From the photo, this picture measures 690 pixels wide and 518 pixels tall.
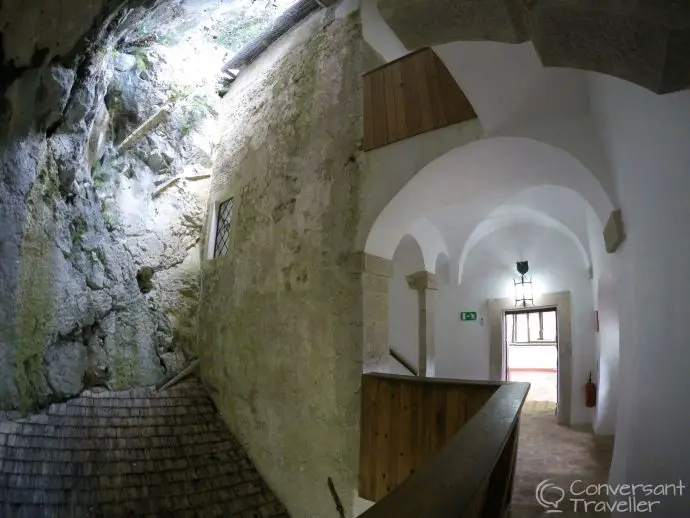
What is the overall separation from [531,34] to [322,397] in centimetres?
383

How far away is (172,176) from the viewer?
266 inches

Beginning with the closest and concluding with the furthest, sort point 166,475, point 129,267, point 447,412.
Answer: point 447,412 → point 166,475 → point 129,267

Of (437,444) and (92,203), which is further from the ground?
(92,203)

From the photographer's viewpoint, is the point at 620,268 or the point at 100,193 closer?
the point at 620,268

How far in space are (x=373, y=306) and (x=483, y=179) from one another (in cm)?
172

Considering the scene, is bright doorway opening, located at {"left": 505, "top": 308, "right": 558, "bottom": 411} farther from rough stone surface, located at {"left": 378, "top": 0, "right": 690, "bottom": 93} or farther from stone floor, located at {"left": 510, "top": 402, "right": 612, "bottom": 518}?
rough stone surface, located at {"left": 378, "top": 0, "right": 690, "bottom": 93}

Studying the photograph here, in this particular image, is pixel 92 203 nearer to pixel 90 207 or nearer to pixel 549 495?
pixel 90 207

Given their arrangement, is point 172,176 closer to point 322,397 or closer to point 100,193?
point 100,193

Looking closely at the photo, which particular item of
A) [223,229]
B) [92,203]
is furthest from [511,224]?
[92,203]

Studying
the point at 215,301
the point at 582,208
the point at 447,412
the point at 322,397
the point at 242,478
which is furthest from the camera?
the point at 215,301

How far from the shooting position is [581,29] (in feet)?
3.75

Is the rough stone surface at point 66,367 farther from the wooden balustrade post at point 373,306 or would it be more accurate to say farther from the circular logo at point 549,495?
the circular logo at point 549,495

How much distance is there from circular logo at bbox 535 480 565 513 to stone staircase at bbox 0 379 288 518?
2.86m

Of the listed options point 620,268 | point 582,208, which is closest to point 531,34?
point 620,268
